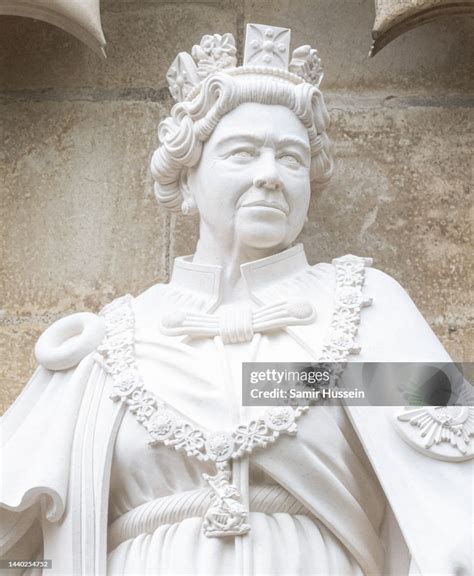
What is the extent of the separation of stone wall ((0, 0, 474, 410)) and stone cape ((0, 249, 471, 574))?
2.44 feet

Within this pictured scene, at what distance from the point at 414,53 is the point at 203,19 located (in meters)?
0.60

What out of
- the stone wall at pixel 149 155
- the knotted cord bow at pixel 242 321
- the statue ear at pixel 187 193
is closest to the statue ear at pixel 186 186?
the statue ear at pixel 187 193

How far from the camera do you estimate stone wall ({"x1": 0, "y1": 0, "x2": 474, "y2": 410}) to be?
16.0 ft

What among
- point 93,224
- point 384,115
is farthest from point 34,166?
point 384,115

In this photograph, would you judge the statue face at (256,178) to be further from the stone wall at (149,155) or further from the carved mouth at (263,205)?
the stone wall at (149,155)

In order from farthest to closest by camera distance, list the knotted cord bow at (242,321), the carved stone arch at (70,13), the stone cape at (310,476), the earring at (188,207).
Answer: the carved stone arch at (70,13)
the earring at (188,207)
the knotted cord bow at (242,321)
the stone cape at (310,476)

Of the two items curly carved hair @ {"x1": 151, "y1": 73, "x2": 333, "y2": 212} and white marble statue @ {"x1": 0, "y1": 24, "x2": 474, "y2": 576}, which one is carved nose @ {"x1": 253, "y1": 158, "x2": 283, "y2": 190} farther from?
curly carved hair @ {"x1": 151, "y1": 73, "x2": 333, "y2": 212}

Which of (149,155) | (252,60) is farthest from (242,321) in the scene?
(149,155)

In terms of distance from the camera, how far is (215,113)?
4.25 metres

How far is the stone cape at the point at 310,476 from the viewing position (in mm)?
3803

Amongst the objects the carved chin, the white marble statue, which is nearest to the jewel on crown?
the white marble statue

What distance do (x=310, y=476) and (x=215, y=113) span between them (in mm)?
897

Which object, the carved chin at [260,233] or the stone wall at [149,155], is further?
the stone wall at [149,155]

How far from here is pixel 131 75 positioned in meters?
5.16
